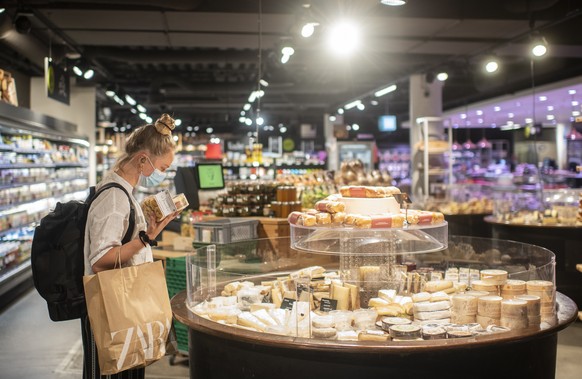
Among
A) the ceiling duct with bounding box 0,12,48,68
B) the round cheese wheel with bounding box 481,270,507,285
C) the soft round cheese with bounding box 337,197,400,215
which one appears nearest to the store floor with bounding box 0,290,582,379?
the round cheese wheel with bounding box 481,270,507,285

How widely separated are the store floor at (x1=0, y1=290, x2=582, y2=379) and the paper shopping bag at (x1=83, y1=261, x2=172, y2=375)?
2.26 meters

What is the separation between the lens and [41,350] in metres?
5.47

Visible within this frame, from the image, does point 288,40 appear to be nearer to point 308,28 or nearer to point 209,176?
point 308,28

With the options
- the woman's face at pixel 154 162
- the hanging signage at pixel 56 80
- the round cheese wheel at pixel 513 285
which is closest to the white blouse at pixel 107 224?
the woman's face at pixel 154 162

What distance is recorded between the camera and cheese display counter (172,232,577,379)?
253cm

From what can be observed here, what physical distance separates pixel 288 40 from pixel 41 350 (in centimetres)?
534

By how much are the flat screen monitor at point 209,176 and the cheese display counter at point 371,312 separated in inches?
120

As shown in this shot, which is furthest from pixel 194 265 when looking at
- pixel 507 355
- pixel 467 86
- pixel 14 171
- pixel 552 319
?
pixel 467 86

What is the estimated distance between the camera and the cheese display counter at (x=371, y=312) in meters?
2.53

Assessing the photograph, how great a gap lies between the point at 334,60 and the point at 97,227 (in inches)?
418

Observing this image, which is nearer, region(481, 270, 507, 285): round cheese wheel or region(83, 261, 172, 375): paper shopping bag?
region(83, 261, 172, 375): paper shopping bag

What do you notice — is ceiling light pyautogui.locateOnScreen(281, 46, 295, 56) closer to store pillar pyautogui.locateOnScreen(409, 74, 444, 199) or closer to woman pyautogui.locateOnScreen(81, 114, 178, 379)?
store pillar pyautogui.locateOnScreen(409, 74, 444, 199)

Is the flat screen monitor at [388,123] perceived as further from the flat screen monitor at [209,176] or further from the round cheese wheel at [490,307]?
the round cheese wheel at [490,307]

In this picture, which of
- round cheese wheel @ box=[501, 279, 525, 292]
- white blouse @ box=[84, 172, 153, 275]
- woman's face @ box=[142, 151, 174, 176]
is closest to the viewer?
white blouse @ box=[84, 172, 153, 275]
